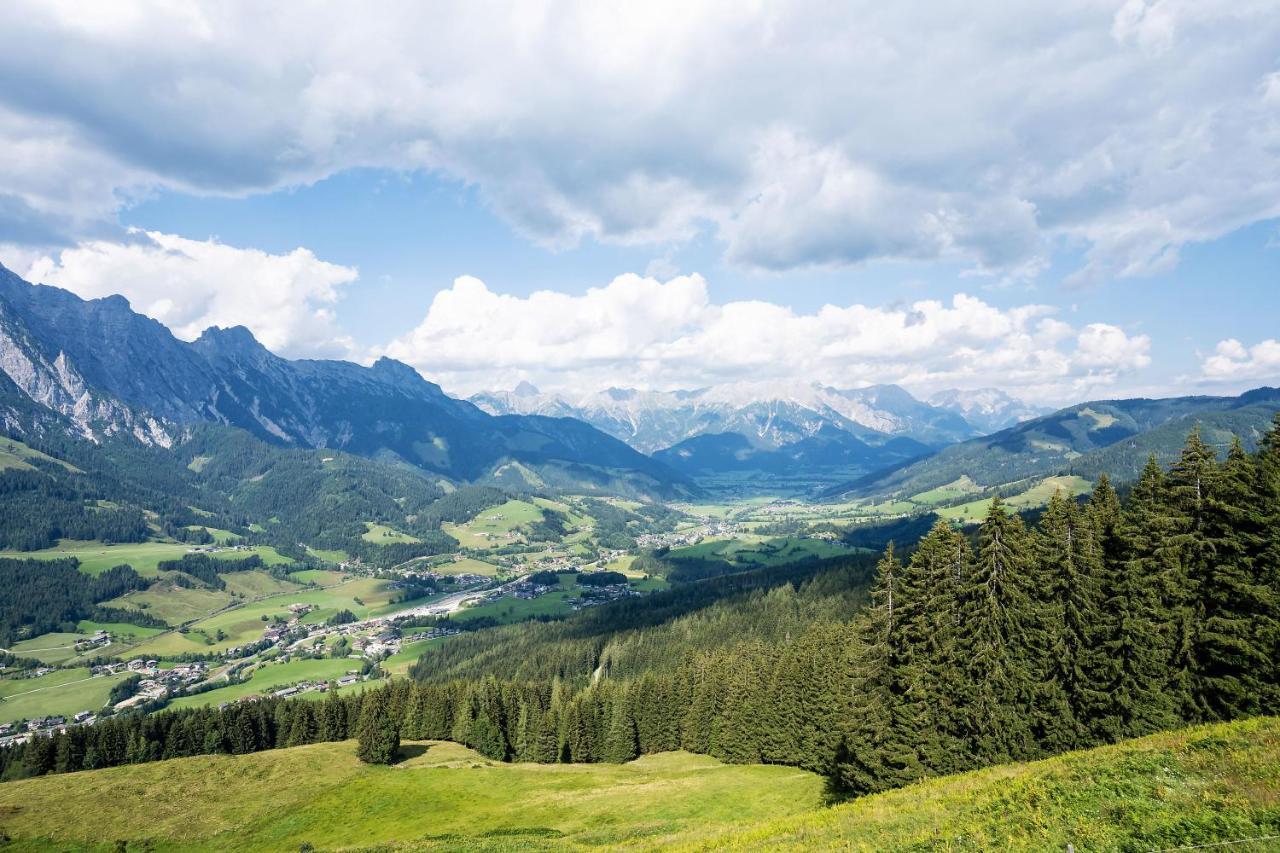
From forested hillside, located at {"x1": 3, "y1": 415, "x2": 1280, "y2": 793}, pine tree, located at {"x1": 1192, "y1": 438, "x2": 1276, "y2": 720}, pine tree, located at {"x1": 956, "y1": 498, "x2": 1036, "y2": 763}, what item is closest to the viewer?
pine tree, located at {"x1": 1192, "y1": 438, "x2": 1276, "y2": 720}

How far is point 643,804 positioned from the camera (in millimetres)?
53406

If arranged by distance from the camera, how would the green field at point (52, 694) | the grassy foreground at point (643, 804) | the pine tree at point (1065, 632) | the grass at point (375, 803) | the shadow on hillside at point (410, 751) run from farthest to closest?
the green field at point (52, 694), the shadow on hillside at point (410, 751), the grass at point (375, 803), the pine tree at point (1065, 632), the grassy foreground at point (643, 804)

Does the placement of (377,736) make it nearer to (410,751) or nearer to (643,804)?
(410,751)

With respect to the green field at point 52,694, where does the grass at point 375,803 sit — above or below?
above

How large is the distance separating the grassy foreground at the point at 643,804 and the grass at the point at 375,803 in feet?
0.76

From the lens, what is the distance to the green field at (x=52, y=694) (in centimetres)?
17025

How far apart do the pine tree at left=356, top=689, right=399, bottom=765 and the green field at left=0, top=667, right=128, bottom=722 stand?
494ft

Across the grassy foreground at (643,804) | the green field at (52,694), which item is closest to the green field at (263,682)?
the green field at (52,694)

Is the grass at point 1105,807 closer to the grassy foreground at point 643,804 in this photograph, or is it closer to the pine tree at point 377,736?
the grassy foreground at point 643,804

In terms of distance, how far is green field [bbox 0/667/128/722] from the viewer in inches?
6703

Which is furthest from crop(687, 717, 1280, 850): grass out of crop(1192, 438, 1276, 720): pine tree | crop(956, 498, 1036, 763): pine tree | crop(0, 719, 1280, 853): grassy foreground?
crop(1192, 438, 1276, 720): pine tree

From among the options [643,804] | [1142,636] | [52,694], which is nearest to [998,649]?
[1142,636]

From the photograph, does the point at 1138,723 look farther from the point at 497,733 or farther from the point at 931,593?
the point at 497,733

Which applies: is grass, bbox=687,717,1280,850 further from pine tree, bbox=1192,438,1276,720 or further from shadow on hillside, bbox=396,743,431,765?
shadow on hillside, bbox=396,743,431,765
